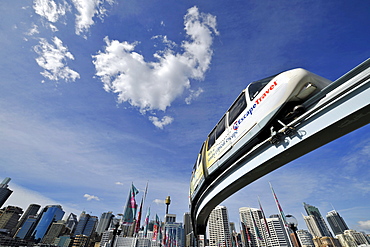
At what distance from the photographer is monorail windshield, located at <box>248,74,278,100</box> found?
6348mm

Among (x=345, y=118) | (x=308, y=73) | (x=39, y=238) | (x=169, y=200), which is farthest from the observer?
(x=39, y=238)

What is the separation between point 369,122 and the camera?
16.0ft

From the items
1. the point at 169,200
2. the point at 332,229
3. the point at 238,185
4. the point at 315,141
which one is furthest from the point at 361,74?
the point at 332,229

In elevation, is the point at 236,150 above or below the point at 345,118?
above

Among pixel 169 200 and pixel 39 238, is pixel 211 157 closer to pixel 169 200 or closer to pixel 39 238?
pixel 169 200

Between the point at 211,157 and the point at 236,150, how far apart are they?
2.87 meters

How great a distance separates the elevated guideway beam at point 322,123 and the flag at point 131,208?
1717 centimetres

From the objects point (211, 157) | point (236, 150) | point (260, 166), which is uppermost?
point (211, 157)

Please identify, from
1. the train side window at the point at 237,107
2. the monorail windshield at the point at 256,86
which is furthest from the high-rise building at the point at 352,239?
the monorail windshield at the point at 256,86

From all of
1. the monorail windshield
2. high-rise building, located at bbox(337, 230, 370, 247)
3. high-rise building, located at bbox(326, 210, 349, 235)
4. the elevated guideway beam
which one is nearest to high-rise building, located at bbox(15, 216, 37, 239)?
the elevated guideway beam

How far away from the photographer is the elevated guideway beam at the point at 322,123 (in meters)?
4.46

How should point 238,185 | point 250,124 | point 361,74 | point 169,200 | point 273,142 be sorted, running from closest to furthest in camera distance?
point 361,74, point 273,142, point 250,124, point 238,185, point 169,200

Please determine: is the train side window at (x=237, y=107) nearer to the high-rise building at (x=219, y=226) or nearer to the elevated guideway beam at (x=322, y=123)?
the elevated guideway beam at (x=322, y=123)

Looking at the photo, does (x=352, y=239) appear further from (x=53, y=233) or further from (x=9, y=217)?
(x=9, y=217)
